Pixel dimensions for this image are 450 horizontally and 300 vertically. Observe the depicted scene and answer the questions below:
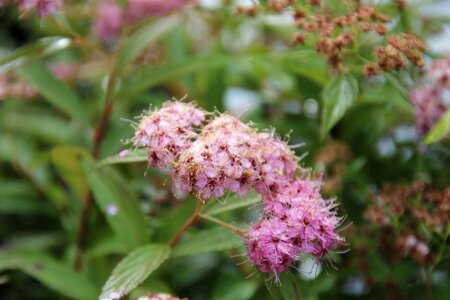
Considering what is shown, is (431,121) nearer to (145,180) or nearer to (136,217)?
(136,217)

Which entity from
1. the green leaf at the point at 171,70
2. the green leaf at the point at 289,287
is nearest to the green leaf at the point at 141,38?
the green leaf at the point at 171,70

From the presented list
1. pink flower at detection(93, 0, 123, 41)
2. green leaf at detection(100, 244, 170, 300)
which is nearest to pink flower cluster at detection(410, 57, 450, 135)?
green leaf at detection(100, 244, 170, 300)

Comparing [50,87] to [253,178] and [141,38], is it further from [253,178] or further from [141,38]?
[253,178]

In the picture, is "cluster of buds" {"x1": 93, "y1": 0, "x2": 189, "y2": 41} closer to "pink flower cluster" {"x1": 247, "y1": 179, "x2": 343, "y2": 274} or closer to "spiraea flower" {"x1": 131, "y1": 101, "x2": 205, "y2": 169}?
"spiraea flower" {"x1": 131, "y1": 101, "x2": 205, "y2": 169}

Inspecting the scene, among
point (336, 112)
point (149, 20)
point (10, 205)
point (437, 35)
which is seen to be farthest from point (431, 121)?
point (10, 205)

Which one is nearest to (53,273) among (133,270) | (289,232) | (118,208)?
(118,208)

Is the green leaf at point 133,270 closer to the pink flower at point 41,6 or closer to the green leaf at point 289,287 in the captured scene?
the green leaf at point 289,287
